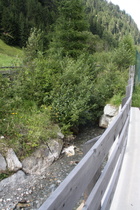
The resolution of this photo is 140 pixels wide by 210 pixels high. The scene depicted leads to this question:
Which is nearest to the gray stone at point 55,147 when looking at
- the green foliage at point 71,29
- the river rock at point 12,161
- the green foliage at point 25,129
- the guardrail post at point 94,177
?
the green foliage at point 25,129

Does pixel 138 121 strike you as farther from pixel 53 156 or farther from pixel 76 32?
pixel 76 32

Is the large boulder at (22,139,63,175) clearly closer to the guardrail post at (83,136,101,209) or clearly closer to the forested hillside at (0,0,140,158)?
the forested hillside at (0,0,140,158)

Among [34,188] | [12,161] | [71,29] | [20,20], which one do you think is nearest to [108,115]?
[12,161]

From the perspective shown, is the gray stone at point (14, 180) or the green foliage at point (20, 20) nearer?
the gray stone at point (14, 180)

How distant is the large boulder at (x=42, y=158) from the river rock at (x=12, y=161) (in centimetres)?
25

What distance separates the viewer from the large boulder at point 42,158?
692cm

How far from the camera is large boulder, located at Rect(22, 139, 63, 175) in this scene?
272 inches

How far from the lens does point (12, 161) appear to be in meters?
6.63

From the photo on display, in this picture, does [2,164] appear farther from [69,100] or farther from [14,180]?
[69,100]

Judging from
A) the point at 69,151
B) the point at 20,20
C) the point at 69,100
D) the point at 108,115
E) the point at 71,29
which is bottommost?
the point at 69,151

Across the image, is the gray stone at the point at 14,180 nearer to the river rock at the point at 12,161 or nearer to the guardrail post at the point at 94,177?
the river rock at the point at 12,161

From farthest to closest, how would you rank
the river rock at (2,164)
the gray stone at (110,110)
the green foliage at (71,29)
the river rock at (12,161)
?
the green foliage at (71,29)
the gray stone at (110,110)
the river rock at (12,161)
the river rock at (2,164)

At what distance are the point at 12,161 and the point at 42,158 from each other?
1.26 metres

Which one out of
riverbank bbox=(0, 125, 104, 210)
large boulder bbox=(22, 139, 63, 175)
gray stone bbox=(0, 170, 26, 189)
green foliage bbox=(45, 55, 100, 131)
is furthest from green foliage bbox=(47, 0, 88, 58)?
gray stone bbox=(0, 170, 26, 189)
